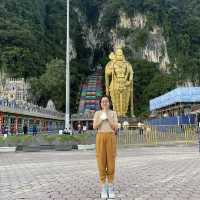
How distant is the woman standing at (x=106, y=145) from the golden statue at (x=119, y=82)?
123 feet

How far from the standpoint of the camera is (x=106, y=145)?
6230 mm

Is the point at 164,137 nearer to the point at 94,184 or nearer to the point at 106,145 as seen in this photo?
the point at 94,184

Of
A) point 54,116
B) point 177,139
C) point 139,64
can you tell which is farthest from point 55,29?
point 177,139

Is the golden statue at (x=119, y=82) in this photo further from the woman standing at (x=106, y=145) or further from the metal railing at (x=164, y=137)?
the woman standing at (x=106, y=145)

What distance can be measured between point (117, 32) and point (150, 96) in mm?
22456

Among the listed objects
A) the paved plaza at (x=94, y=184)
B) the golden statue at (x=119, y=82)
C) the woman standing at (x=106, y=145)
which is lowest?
the paved plaza at (x=94, y=184)

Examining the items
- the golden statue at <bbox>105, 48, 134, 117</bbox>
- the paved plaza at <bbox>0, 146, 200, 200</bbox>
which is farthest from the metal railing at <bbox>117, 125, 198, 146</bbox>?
the golden statue at <bbox>105, 48, 134, 117</bbox>

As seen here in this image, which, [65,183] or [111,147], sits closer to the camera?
[111,147]

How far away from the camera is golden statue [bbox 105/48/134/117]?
43.9 meters

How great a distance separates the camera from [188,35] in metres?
87.6

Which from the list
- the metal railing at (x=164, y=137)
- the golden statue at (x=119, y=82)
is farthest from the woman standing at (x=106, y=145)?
the golden statue at (x=119, y=82)

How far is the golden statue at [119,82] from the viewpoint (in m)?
43.9

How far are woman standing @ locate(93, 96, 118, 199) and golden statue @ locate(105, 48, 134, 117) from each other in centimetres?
3737

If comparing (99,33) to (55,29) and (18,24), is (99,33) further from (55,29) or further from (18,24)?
(18,24)
